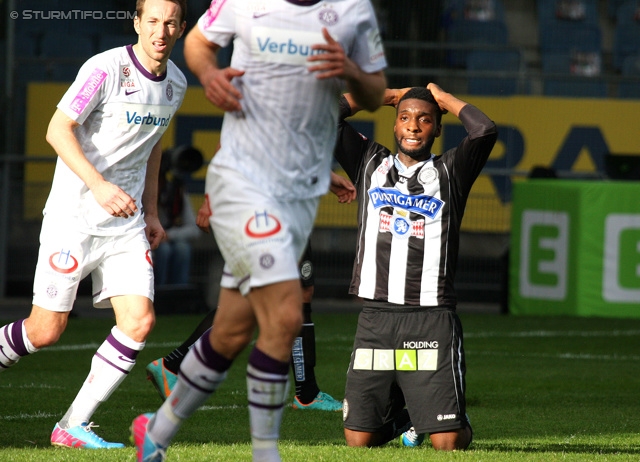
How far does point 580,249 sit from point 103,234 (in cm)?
839

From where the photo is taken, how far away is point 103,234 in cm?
518

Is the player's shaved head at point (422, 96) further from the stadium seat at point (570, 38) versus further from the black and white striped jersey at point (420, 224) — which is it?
the stadium seat at point (570, 38)

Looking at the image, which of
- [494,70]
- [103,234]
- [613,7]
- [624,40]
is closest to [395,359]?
[103,234]

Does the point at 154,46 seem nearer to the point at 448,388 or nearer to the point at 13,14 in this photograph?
the point at 448,388

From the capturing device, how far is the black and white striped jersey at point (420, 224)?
17.2 ft

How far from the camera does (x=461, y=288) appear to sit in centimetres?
1443

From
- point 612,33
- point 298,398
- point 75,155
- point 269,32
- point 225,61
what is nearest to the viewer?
point 269,32

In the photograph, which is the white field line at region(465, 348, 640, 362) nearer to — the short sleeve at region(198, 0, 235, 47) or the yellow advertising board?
the yellow advertising board

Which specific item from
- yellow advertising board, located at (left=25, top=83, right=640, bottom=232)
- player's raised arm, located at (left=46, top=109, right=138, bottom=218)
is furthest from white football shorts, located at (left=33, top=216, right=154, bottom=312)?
yellow advertising board, located at (left=25, top=83, right=640, bottom=232)

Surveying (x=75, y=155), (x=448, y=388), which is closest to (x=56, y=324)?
(x=75, y=155)

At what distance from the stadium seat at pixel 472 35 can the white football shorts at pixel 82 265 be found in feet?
35.5

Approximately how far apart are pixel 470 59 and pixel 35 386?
962 centimetres

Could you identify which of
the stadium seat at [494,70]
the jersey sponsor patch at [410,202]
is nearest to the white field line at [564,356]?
the jersey sponsor patch at [410,202]

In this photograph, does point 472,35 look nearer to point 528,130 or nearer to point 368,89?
point 528,130
